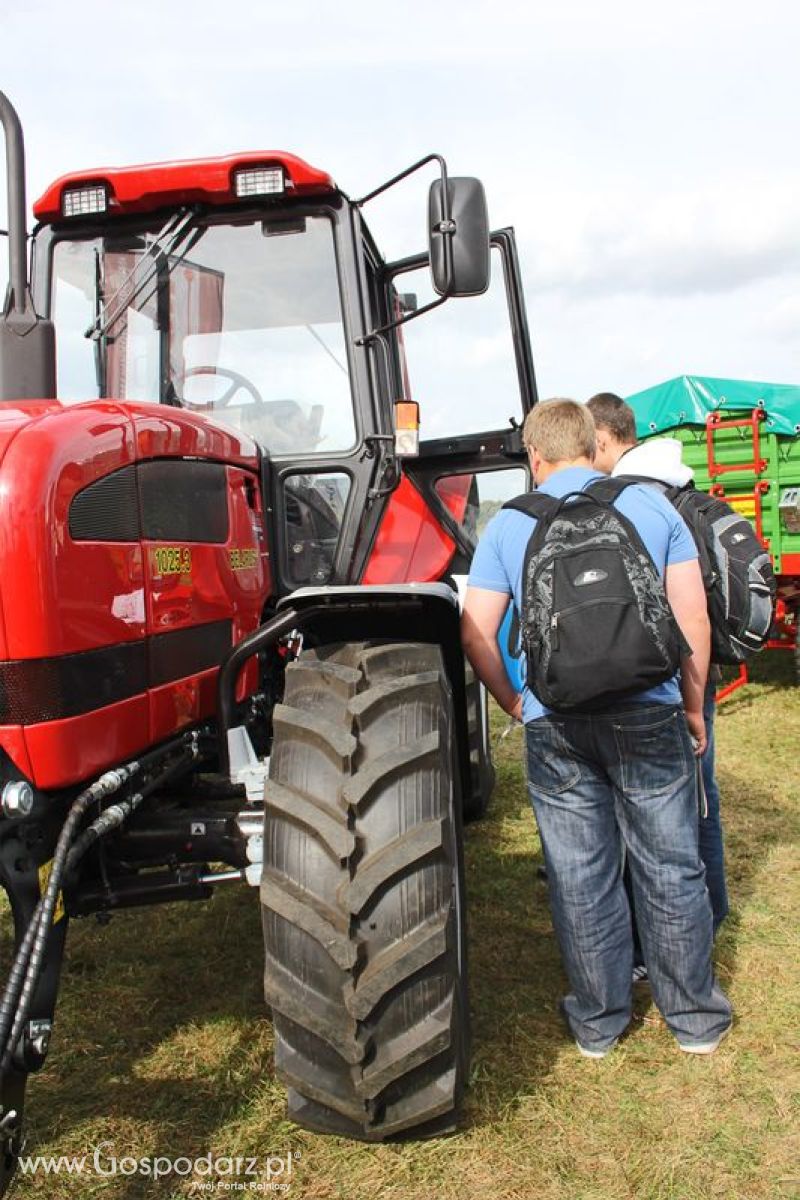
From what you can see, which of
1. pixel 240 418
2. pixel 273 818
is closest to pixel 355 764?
pixel 273 818

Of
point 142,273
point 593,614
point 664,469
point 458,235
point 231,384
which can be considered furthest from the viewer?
point 231,384

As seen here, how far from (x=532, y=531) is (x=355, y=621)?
20.8 inches

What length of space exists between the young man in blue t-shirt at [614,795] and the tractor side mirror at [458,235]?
0.45 meters

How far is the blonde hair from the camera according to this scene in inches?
116

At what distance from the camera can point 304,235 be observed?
355 centimetres

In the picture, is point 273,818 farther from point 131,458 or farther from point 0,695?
point 131,458

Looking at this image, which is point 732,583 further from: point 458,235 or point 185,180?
point 185,180

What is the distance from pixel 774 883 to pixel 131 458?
310 cm

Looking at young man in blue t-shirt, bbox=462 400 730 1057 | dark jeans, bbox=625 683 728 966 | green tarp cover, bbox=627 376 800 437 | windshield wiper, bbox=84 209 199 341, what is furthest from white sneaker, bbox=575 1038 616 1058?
green tarp cover, bbox=627 376 800 437

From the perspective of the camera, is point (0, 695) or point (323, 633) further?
point (323, 633)

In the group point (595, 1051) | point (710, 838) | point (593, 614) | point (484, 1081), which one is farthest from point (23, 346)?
point (710, 838)

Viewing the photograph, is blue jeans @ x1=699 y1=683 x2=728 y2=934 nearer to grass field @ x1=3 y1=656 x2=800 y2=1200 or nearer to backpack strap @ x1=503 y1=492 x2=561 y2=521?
grass field @ x1=3 y1=656 x2=800 y2=1200

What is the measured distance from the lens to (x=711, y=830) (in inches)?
135

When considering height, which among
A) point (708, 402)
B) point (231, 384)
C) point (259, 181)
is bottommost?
point (231, 384)
